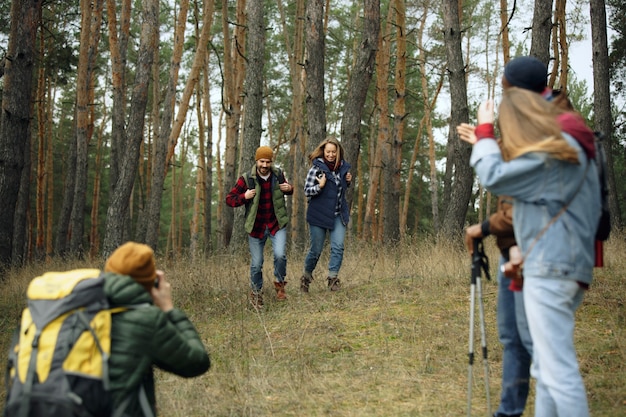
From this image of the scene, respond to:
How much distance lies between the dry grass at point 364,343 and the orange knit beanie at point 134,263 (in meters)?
1.82

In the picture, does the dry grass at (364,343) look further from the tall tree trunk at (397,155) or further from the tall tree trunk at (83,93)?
the tall tree trunk at (83,93)

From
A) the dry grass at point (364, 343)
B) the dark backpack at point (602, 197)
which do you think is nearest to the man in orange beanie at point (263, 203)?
the dry grass at point (364, 343)

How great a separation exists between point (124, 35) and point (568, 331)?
54.8ft

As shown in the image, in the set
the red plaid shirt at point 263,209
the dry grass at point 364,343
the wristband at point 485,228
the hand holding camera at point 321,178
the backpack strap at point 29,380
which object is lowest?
the dry grass at point 364,343

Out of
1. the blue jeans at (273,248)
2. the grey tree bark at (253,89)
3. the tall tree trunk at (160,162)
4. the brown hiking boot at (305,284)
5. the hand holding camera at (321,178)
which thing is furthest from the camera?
the tall tree trunk at (160,162)

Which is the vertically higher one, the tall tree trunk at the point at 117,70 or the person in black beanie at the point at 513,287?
the tall tree trunk at the point at 117,70

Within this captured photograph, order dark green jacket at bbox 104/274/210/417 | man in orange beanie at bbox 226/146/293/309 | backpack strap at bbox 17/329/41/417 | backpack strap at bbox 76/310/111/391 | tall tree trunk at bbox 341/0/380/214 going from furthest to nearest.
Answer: tall tree trunk at bbox 341/0/380/214
man in orange beanie at bbox 226/146/293/309
dark green jacket at bbox 104/274/210/417
backpack strap at bbox 76/310/111/391
backpack strap at bbox 17/329/41/417

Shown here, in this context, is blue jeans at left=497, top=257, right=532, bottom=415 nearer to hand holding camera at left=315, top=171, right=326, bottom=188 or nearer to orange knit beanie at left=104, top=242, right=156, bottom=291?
orange knit beanie at left=104, top=242, right=156, bottom=291

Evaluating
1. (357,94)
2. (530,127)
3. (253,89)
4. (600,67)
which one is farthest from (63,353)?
(600,67)

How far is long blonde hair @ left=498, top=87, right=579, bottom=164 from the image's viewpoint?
313 cm

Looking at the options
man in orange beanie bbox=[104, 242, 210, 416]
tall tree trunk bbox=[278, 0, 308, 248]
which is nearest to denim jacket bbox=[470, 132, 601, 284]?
man in orange beanie bbox=[104, 242, 210, 416]

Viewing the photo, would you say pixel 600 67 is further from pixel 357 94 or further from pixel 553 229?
pixel 553 229

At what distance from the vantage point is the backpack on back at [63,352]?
9.03 ft

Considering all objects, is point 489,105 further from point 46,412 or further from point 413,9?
point 413,9
